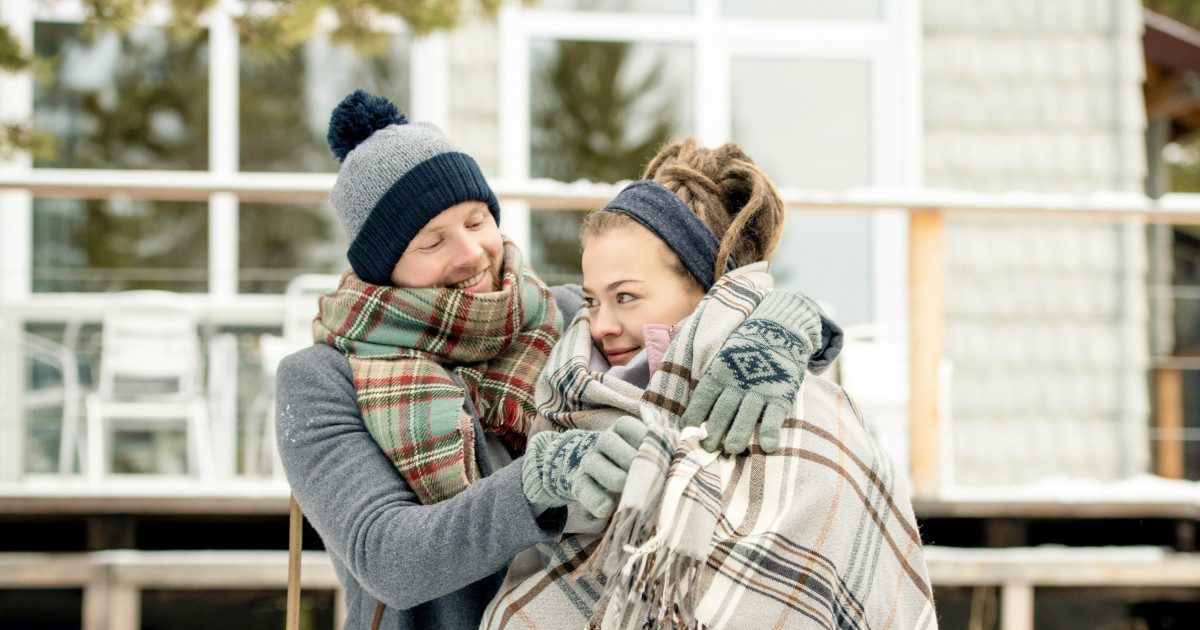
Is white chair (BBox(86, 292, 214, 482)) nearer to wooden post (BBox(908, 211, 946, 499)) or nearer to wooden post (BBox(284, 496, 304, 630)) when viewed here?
wooden post (BBox(284, 496, 304, 630))

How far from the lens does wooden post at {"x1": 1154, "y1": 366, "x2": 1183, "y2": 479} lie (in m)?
6.12

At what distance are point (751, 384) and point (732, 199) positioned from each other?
15.9 inches

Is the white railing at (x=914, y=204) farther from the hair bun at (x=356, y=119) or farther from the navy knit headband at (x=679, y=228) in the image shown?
the navy knit headband at (x=679, y=228)

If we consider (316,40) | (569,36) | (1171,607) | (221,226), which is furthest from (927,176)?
(221,226)

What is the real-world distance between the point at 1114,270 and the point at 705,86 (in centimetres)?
262

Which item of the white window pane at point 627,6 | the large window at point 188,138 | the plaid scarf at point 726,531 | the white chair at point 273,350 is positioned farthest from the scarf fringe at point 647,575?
the white window pane at point 627,6

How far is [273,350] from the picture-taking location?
4359 millimetres

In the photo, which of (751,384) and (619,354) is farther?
(619,354)

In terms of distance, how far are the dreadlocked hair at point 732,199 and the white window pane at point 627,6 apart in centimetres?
436

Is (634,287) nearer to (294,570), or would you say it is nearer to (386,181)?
(386,181)

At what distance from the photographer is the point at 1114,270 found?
5.65 metres

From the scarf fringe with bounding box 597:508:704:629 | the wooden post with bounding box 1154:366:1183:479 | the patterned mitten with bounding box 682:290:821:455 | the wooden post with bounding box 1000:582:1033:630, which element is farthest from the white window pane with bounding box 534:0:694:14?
the scarf fringe with bounding box 597:508:704:629

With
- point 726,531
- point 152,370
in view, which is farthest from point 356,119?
point 152,370

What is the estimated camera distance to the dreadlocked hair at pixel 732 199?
→ 1481mm
